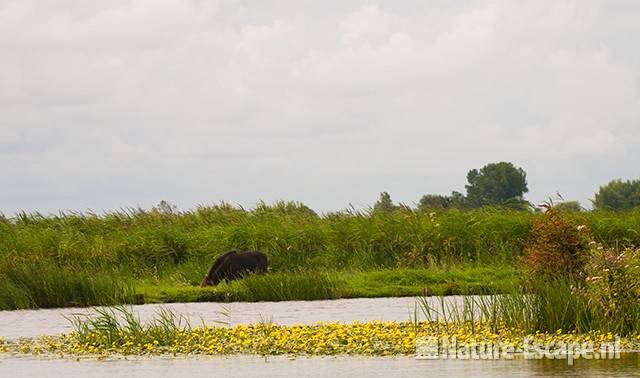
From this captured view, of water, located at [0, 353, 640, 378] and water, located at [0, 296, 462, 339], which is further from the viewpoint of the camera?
water, located at [0, 296, 462, 339]

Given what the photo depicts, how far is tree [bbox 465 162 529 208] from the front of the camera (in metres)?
94.9

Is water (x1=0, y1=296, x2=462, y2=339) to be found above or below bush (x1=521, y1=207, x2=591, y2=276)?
below

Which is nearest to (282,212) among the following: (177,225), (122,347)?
(177,225)

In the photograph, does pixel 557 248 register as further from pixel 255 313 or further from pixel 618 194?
pixel 618 194

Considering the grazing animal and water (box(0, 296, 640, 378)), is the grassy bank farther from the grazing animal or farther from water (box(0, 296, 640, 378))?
water (box(0, 296, 640, 378))

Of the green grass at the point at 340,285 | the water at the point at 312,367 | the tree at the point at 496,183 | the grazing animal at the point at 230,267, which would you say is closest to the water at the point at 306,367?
the water at the point at 312,367

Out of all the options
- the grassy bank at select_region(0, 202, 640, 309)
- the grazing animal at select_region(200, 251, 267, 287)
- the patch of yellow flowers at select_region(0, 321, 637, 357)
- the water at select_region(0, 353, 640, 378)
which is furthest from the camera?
the grassy bank at select_region(0, 202, 640, 309)

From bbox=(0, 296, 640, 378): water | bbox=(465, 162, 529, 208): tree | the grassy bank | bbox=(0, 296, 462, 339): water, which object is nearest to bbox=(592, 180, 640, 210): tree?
bbox=(465, 162, 529, 208): tree

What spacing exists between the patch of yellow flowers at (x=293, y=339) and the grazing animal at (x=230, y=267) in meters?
10.0

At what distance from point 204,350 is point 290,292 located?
948cm

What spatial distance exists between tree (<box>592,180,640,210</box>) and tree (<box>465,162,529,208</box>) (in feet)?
21.2

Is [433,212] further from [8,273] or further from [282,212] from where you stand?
[8,273]

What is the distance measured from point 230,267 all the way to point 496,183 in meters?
65.5

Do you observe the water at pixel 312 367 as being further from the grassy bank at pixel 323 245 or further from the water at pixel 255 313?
the grassy bank at pixel 323 245
